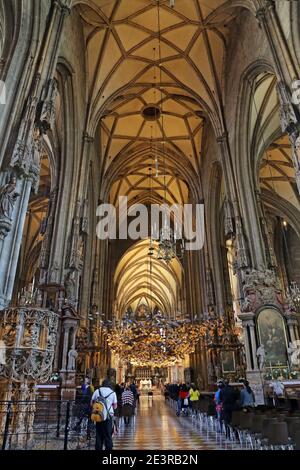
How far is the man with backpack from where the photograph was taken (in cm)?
441

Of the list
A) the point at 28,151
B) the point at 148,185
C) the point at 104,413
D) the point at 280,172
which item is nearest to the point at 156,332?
the point at 28,151

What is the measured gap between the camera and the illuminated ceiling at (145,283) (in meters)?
31.5

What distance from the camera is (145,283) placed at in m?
42.9

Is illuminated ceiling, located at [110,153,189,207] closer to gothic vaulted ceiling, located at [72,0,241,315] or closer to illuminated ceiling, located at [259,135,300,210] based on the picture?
gothic vaulted ceiling, located at [72,0,241,315]

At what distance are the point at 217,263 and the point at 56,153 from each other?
32.1 ft

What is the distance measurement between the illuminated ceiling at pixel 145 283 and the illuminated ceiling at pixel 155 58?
44.9ft

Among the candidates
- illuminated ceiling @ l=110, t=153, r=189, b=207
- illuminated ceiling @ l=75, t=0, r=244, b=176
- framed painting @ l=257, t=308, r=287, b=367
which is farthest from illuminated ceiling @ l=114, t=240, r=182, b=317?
framed painting @ l=257, t=308, r=287, b=367

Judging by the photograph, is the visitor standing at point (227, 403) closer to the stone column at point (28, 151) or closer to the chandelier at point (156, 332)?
the stone column at point (28, 151)

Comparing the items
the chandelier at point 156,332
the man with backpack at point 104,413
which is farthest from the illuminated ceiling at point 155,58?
the man with backpack at point 104,413

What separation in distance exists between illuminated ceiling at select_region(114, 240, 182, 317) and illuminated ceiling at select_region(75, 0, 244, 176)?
44.9 feet

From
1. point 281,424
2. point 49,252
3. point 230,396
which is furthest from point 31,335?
point 49,252

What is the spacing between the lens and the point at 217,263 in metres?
17.5

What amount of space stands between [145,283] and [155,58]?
30.9 m
